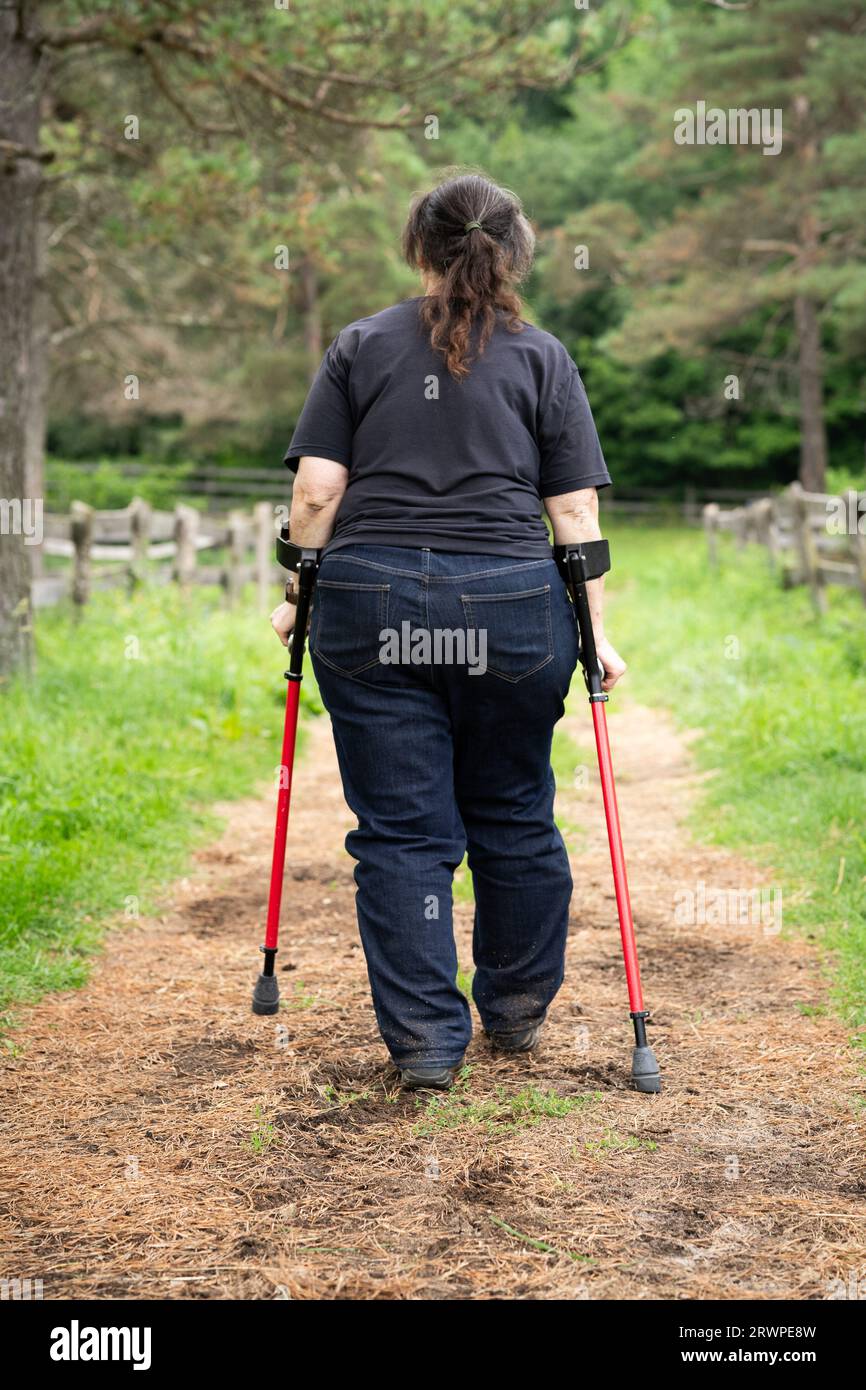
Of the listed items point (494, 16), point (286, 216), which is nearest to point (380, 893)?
point (494, 16)

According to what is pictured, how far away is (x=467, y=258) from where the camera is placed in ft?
10.9

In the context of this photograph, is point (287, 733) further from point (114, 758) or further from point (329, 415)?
point (114, 758)

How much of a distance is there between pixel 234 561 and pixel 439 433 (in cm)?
955

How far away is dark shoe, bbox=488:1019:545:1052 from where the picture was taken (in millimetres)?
3584

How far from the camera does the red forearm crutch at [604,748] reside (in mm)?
Result: 3359

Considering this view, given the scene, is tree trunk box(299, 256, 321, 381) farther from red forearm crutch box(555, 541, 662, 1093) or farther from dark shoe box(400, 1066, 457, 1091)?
dark shoe box(400, 1066, 457, 1091)

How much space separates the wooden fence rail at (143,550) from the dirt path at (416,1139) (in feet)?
19.2

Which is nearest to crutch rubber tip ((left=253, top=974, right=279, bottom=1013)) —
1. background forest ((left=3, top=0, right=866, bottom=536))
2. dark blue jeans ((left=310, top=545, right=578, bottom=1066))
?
dark blue jeans ((left=310, top=545, right=578, bottom=1066))

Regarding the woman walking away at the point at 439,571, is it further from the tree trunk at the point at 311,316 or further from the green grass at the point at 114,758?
the tree trunk at the point at 311,316

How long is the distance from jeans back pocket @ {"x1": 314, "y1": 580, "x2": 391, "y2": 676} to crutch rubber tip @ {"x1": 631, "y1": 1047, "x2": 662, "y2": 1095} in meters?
1.16

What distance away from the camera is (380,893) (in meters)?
3.31

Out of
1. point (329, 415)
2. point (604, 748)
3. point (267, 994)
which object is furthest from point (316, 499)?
point (267, 994)

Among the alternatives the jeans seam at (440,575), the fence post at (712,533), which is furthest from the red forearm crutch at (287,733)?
the fence post at (712,533)
